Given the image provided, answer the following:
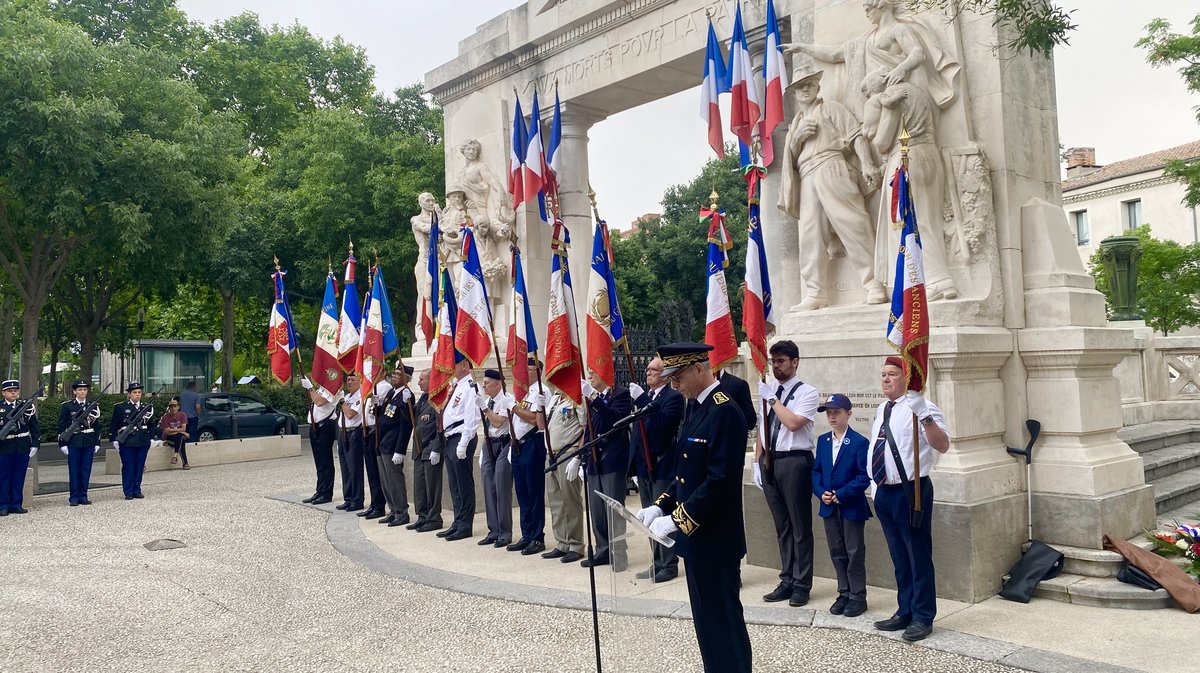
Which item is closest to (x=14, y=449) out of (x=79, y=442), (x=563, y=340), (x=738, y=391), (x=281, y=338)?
(x=79, y=442)

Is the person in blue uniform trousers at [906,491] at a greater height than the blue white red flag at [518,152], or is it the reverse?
the blue white red flag at [518,152]

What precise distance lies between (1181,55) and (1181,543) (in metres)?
12.2

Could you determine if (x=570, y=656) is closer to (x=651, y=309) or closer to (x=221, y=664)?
(x=221, y=664)

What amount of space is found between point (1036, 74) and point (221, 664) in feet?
25.3

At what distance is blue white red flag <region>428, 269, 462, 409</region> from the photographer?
9.73 metres

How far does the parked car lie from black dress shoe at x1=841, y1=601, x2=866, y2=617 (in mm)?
19790

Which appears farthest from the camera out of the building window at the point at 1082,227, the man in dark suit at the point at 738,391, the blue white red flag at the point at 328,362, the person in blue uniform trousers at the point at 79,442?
the building window at the point at 1082,227

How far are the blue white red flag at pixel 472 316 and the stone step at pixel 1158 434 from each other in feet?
21.1

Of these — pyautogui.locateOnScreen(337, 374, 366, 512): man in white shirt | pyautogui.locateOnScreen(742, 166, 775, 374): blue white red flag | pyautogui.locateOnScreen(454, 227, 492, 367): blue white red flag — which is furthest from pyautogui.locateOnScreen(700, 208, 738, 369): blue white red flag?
pyautogui.locateOnScreen(337, 374, 366, 512): man in white shirt

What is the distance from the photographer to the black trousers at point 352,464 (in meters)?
11.8

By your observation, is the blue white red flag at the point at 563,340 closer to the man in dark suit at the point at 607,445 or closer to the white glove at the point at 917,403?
the man in dark suit at the point at 607,445

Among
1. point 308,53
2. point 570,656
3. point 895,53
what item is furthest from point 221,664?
point 308,53

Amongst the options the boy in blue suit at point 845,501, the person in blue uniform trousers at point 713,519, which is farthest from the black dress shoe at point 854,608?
the person in blue uniform trousers at point 713,519

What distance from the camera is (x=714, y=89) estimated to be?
29.7ft
